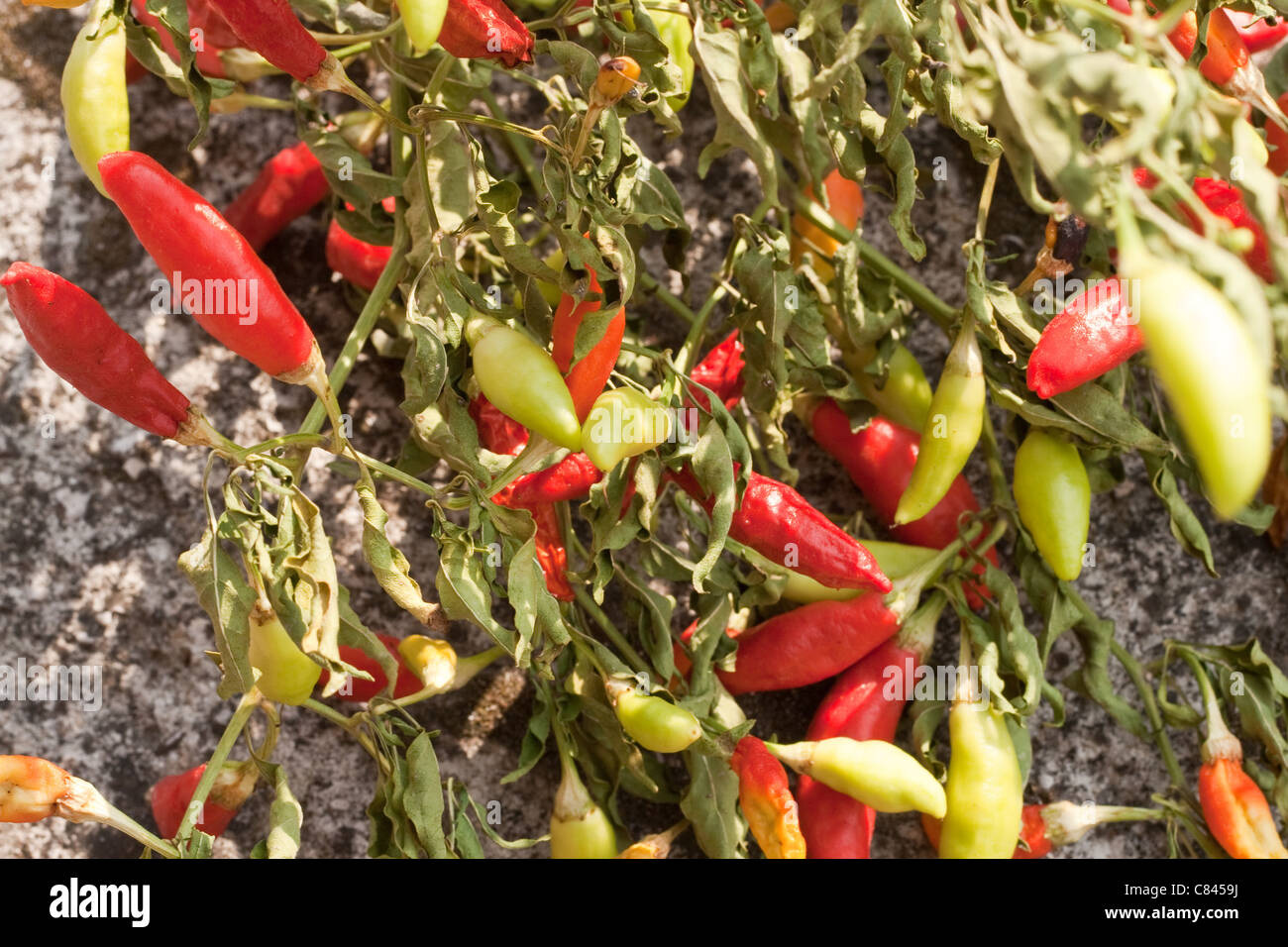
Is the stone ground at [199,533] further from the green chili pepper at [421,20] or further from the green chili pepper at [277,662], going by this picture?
the green chili pepper at [421,20]

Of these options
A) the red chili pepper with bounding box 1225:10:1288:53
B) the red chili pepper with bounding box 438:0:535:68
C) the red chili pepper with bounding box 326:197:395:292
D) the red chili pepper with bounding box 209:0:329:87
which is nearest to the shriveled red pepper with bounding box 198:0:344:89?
the red chili pepper with bounding box 209:0:329:87

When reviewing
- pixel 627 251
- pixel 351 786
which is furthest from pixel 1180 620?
pixel 351 786

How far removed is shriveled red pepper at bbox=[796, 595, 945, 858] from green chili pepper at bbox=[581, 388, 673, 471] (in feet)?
1.67

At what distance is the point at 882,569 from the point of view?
1.44 meters

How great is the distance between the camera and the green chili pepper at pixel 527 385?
105cm

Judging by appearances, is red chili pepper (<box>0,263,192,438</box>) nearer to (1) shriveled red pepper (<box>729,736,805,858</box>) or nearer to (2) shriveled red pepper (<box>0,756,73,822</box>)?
(2) shriveled red pepper (<box>0,756,73,822</box>)

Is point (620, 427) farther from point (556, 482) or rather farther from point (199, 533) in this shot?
point (199, 533)

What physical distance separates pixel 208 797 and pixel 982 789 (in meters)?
0.88

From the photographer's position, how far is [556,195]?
104 centimetres

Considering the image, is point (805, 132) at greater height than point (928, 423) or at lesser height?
greater
